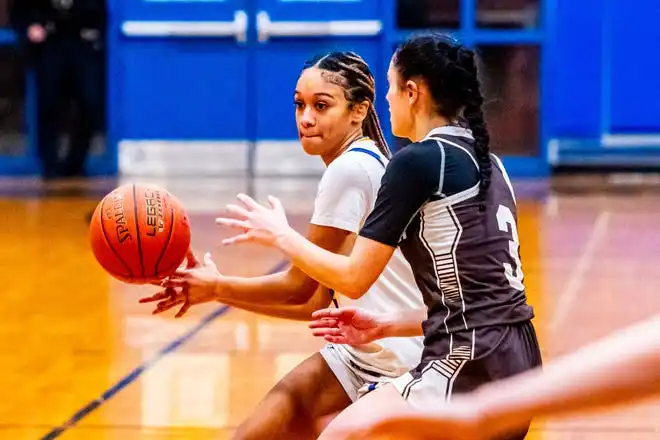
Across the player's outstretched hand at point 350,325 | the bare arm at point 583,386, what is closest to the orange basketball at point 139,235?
the player's outstretched hand at point 350,325

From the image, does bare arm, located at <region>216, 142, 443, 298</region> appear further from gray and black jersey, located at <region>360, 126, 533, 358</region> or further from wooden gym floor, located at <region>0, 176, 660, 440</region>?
wooden gym floor, located at <region>0, 176, 660, 440</region>

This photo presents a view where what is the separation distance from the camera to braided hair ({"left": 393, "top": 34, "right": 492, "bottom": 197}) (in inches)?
113

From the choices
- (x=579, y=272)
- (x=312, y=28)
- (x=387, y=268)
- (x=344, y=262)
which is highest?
(x=312, y=28)

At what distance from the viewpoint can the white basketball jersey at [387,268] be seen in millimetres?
3236

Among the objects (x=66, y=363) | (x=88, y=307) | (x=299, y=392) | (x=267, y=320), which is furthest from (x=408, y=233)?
(x=88, y=307)

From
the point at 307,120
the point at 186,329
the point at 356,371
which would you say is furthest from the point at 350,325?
the point at 186,329

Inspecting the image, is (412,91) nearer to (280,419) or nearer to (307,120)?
(307,120)

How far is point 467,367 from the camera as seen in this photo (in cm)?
273

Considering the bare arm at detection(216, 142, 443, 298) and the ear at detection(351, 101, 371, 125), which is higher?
the ear at detection(351, 101, 371, 125)

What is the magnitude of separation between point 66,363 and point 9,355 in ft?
1.13

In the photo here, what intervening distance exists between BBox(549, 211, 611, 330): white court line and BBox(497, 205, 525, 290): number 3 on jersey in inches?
117

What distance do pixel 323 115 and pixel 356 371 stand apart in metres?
0.72

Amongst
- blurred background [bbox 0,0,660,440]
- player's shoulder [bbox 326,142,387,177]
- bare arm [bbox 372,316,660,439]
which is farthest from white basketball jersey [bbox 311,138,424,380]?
blurred background [bbox 0,0,660,440]

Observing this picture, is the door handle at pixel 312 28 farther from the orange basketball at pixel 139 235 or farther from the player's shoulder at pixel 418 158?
the player's shoulder at pixel 418 158
